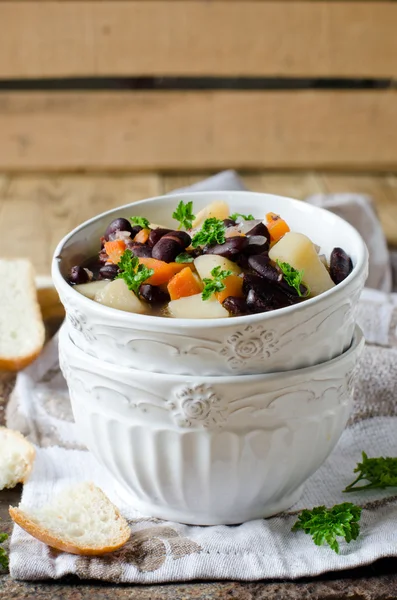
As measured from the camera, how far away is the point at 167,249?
4.66 feet

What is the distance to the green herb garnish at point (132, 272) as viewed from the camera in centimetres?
139

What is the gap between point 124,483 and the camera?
5.08 feet

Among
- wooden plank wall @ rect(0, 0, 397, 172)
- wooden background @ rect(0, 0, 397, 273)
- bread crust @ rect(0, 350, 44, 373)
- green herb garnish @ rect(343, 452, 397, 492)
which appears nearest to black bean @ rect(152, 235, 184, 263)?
green herb garnish @ rect(343, 452, 397, 492)

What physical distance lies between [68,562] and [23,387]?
2.16ft

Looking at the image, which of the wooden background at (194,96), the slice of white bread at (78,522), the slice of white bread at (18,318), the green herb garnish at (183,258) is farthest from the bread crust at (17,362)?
the wooden background at (194,96)

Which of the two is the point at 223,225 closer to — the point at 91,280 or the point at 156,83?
the point at 91,280

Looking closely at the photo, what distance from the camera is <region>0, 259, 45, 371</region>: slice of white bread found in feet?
6.65

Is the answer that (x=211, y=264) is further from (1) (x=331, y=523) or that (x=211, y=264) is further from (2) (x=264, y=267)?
(1) (x=331, y=523)

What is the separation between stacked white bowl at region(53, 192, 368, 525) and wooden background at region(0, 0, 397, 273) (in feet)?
9.91

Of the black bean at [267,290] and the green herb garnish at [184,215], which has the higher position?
the black bean at [267,290]

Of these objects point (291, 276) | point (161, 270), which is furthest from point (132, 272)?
point (291, 276)

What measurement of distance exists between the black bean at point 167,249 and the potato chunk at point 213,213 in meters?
0.21

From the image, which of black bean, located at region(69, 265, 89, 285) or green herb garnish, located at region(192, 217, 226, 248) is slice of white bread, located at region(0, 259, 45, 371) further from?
green herb garnish, located at region(192, 217, 226, 248)

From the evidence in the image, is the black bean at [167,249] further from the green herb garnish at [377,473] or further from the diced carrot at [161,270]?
the green herb garnish at [377,473]
